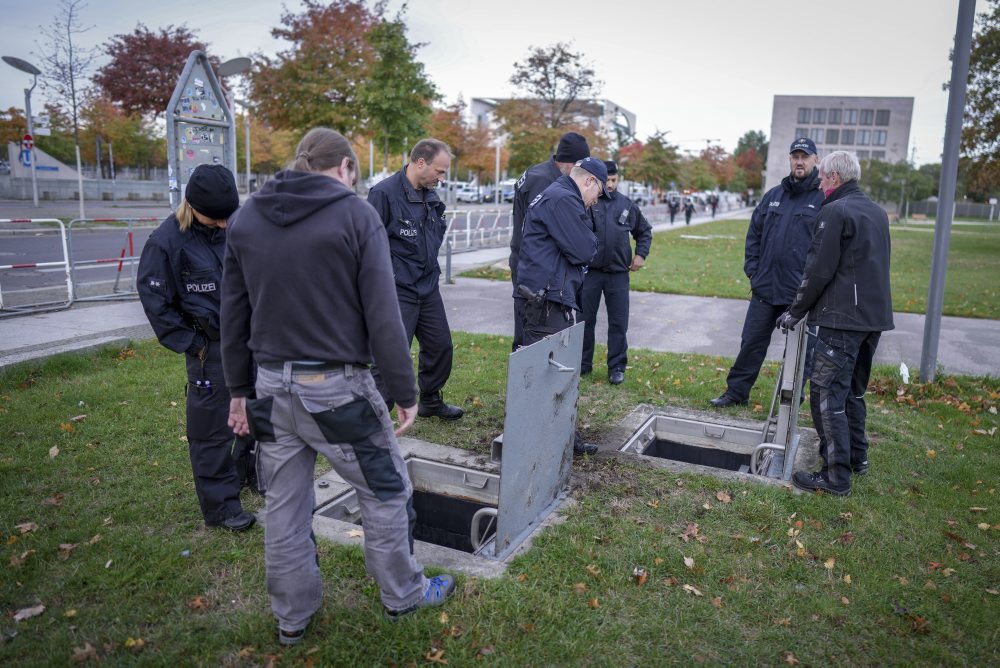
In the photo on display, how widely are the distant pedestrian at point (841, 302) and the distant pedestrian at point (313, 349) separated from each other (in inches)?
114

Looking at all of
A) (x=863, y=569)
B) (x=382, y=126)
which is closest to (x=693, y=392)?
(x=863, y=569)

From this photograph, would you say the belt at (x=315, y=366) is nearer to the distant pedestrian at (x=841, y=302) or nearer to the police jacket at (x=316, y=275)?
the police jacket at (x=316, y=275)

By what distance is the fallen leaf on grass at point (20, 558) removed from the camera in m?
3.58

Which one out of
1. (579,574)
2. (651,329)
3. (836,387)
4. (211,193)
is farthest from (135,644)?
(651,329)

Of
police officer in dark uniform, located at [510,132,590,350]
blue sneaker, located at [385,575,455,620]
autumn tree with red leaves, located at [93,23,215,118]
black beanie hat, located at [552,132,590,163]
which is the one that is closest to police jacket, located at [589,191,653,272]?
police officer in dark uniform, located at [510,132,590,350]

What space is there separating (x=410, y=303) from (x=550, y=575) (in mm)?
2538

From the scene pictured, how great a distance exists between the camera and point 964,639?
3.16m

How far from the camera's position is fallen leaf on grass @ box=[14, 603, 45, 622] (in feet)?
10.4

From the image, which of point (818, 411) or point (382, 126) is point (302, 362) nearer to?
point (818, 411)

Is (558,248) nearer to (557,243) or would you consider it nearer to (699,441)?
(557,243)

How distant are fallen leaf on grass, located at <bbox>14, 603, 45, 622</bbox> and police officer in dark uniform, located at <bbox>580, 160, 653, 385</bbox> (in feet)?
16.1

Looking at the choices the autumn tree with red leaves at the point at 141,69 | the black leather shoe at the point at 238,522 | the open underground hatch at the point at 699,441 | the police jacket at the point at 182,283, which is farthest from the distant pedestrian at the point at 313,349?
the autumn tree with red leaves at the point at 141,69

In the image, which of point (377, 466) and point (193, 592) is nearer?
point (377, 466)

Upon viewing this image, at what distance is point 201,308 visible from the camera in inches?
151
